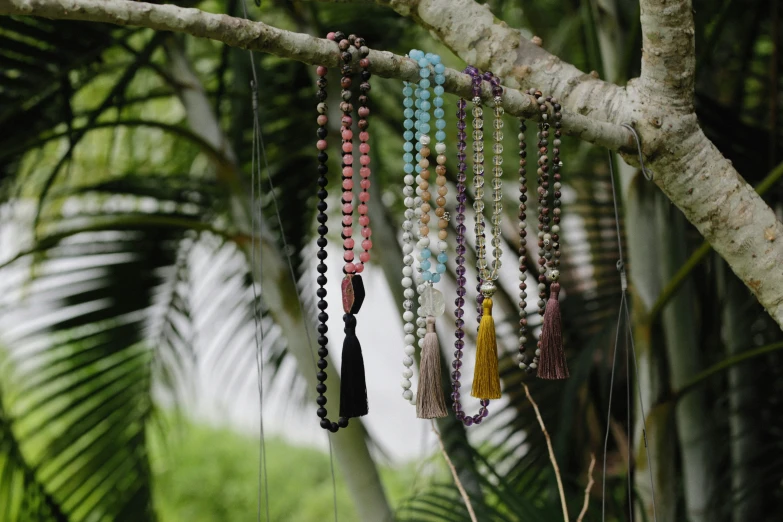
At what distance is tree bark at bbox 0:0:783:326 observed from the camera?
0.62 meters

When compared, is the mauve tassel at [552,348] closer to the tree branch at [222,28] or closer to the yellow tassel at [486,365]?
the yellow tassel at [486,365]

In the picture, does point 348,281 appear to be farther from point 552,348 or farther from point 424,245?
point 552,348

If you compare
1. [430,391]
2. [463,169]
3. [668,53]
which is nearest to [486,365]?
[430,391]

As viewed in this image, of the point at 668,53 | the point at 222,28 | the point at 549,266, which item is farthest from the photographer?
the point at 549,266

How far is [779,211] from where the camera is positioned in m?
1.52

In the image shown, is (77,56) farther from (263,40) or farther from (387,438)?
(387,438)

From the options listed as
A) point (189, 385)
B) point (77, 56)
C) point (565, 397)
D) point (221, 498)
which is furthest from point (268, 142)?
point (221, 498)

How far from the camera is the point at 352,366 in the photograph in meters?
0.64

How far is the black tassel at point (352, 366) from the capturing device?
0.64m

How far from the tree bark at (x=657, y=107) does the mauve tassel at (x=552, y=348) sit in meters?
Result: 0.16

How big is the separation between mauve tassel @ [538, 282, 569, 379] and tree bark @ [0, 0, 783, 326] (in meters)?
0.16

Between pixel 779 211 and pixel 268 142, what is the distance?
3.53ft

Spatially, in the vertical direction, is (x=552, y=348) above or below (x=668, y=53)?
below

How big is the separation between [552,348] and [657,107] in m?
0.25
